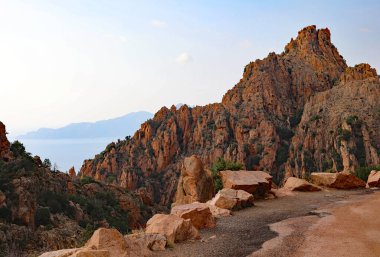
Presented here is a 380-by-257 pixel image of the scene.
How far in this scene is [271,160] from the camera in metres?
114

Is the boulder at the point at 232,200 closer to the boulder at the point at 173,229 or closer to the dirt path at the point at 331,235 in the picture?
the dirt path at the point at 331,235

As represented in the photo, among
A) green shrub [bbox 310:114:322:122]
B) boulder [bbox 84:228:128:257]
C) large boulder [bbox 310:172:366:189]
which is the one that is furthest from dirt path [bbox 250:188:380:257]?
green shrub [bbox 310:114:322:122]

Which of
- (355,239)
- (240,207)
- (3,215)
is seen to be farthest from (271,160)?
(355,239)

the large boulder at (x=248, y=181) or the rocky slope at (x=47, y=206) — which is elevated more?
the large boulder at (x=248, y=181)

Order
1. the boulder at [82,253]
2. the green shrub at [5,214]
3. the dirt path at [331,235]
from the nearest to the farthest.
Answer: the boulder at [82,253], the dirt path at [331,235], the green shrub at [5,214]

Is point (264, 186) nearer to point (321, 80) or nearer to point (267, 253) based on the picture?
point (267, 253)

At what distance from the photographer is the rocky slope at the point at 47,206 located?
113 feet

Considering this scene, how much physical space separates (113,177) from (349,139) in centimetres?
7259

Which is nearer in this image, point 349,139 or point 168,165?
point 349,139

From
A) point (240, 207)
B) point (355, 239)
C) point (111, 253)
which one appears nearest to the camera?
point (111, 253)

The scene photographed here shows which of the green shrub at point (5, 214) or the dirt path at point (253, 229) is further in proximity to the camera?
the green shrub at point (5, 214)

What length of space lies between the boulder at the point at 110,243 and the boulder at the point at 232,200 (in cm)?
978

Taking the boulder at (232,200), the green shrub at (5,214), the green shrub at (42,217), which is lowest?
the green shrub at (42,217)

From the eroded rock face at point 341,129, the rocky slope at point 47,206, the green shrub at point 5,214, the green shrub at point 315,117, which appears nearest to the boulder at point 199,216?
the rocky slope at point 47,206
